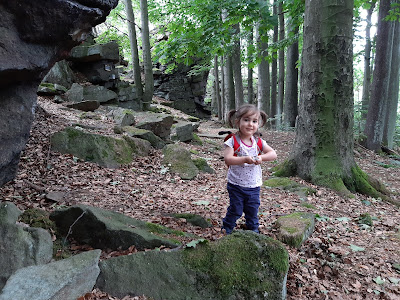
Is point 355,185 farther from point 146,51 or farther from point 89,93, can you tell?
point 146,51

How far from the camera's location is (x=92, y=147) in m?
5.97

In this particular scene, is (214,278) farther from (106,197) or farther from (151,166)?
(151,166)

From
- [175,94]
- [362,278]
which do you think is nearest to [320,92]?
[362,278]

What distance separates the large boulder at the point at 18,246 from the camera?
202cm

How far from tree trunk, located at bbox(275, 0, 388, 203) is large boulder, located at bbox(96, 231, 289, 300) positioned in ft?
11.8

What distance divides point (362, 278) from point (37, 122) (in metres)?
6.76

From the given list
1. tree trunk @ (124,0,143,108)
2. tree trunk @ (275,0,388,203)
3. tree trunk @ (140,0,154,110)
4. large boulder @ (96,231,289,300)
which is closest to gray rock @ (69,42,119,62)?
tree trunk @ (124,0,143,108)

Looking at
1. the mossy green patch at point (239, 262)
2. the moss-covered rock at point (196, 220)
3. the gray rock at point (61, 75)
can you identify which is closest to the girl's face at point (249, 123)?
the mossy green patch at point (239, 262)

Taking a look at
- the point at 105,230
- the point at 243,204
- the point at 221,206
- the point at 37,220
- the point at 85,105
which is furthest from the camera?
the point at 85,105

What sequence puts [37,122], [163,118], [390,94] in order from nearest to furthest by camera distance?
[37,122] < [163,118] < [390,94]

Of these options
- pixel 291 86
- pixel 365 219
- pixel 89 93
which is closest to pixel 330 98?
pixel 365 219

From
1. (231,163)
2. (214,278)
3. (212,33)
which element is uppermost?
(212,33)

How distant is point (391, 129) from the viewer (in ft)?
42.1

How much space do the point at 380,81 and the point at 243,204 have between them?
35.4 feet
